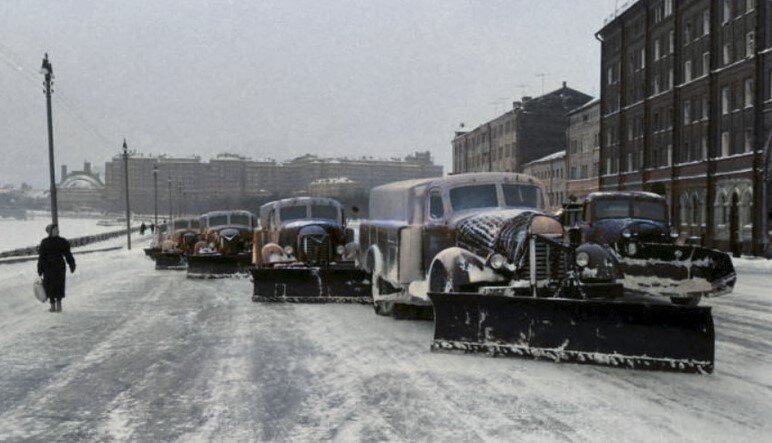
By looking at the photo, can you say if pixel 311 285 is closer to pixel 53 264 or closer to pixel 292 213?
pixel 292 213

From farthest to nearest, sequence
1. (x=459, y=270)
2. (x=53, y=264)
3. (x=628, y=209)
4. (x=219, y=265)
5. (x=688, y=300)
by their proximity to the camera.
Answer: (x=219, y=265) → (x=628, y=209) → (x=688, y=300) → (x=53, y=264) → (x=459, y=270)

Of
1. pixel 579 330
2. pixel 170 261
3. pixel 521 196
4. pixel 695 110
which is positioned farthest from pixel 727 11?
pixel 579 330

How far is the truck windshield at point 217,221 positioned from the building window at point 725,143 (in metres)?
28.3

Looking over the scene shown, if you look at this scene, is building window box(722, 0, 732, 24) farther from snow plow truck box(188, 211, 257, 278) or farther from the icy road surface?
the icy road surface

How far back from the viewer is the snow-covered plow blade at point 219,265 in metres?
22.8

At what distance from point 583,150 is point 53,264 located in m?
60.9

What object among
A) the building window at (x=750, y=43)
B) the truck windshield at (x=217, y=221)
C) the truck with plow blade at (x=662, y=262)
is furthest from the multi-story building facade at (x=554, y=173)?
the truck with plow blade at (x=662, y=262)

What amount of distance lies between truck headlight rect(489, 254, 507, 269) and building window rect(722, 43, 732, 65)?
37.1 m

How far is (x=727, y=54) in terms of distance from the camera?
42125 mm

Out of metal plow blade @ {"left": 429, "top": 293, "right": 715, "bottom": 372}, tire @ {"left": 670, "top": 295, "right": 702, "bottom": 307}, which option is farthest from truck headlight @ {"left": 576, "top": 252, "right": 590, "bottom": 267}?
tire @ {"left": 670, "top": 295, "right": 702, "bottom": 307}

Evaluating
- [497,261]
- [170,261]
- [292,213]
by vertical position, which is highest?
[292,213]

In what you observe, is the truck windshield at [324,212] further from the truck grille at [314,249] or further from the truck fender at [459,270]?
the truck fender at [459,270]

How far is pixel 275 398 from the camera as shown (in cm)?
707

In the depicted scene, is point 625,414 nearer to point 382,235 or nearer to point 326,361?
point 326,361
